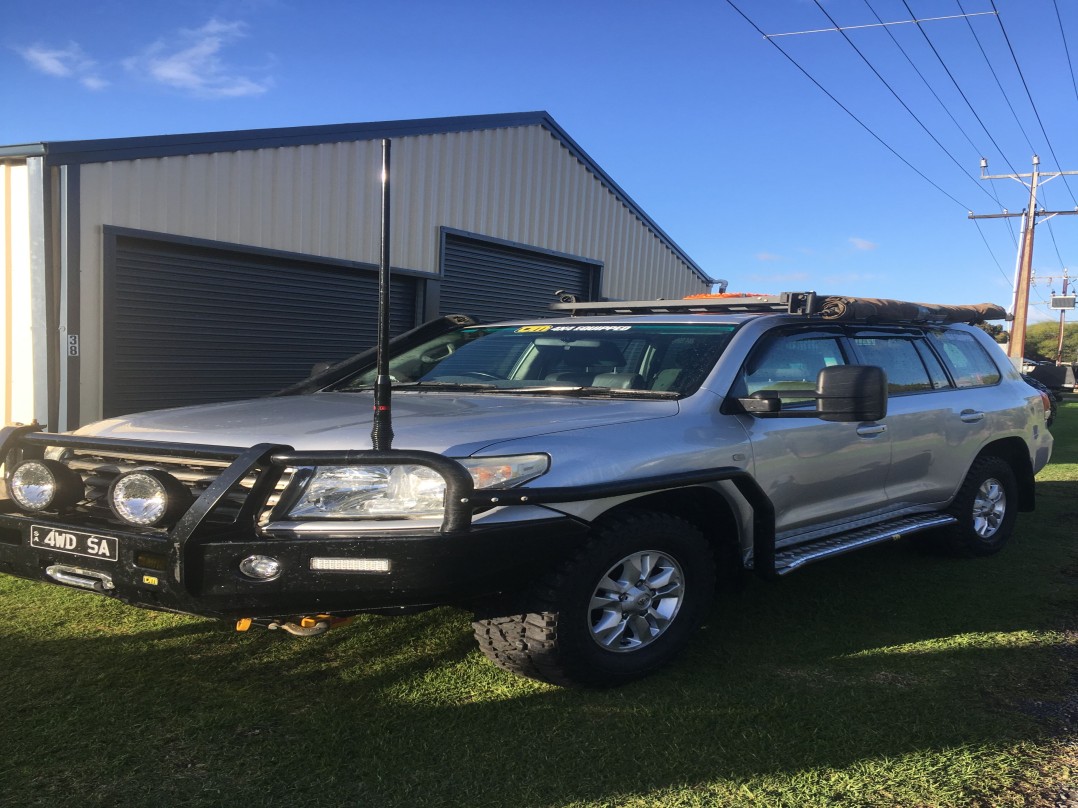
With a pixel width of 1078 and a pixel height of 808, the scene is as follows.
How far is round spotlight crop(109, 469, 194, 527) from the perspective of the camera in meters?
2.82

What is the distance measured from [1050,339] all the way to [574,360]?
108099 millimetres

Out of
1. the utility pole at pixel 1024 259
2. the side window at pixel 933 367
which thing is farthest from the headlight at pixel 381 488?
the utility pole at pixel 1024 259

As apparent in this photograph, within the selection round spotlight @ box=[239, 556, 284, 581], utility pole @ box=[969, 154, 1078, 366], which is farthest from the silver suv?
utility pole @ box=[969, 154, 1078, 366]

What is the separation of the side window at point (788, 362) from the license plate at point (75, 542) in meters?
2.47

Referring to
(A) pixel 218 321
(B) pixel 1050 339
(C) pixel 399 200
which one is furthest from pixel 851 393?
(B) pixel 1050 339

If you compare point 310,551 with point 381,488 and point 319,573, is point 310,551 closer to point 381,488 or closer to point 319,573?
point 319,573

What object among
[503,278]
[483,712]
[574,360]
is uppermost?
[503,278]

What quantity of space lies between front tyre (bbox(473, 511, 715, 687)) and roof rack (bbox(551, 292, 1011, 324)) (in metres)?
1.48

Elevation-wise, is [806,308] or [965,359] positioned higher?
[806,308]

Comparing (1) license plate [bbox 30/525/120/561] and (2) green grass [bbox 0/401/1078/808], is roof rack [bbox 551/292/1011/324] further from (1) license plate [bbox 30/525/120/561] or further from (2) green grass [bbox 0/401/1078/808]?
(1) license plate [bbox 30/525/120/561]

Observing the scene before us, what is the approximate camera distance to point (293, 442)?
3.04m

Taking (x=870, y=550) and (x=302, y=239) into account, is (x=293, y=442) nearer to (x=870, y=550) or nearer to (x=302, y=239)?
(x=870, y=550)

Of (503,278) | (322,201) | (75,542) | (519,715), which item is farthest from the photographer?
(503,278)

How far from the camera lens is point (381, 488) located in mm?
2836
